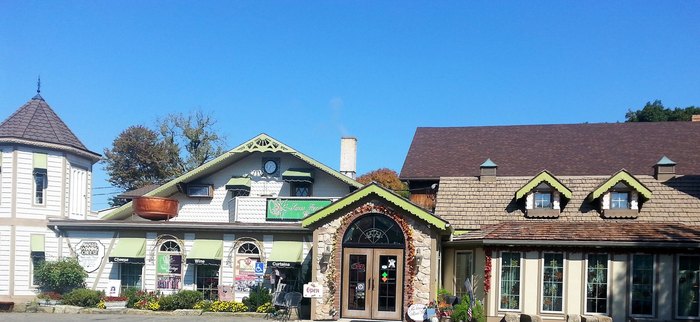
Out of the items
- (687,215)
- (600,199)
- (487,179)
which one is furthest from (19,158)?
(687,215)

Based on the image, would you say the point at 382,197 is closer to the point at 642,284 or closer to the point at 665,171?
the point at 642,284

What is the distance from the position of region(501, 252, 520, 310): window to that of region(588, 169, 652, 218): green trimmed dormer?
3.70 m

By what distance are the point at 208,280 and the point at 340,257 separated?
5702 mm

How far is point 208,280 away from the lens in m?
25.0

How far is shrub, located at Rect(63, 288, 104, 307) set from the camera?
23938 millimetres

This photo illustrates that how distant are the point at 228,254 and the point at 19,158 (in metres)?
7.75

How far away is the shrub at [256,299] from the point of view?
23625 mm

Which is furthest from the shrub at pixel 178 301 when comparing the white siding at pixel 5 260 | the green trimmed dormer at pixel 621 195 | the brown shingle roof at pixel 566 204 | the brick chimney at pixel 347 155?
the green trimmed dormer at pixel 621 195

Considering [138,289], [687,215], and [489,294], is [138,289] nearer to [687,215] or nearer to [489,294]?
[489,294]

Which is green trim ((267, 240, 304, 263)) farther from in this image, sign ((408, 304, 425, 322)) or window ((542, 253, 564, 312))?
window ((542, 253, 564, 312))

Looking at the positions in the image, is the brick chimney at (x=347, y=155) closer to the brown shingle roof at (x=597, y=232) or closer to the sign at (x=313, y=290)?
the brown shingle roof at (x=597, y=232)

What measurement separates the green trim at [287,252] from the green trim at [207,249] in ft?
5.52

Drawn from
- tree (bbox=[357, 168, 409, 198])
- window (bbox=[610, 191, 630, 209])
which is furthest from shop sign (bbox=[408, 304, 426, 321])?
tree (bbox=[357, 168, 409, 198])

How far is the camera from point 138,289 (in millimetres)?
25031
